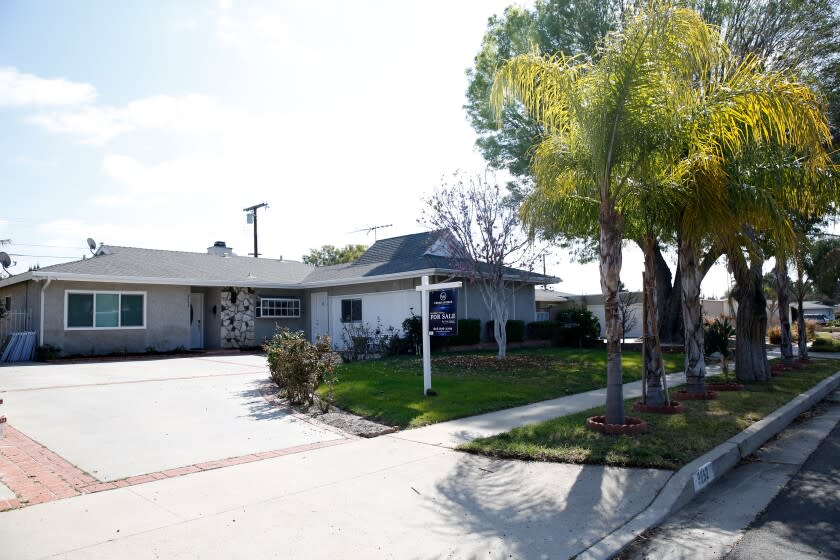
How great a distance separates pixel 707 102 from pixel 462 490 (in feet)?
20.8

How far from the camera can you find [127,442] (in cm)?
781

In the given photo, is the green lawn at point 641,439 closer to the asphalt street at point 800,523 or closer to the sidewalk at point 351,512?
the sidewalk at point 351,512

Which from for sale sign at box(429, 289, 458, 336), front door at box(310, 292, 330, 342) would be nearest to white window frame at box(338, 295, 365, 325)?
front door at box(310, 292, 330, 342)

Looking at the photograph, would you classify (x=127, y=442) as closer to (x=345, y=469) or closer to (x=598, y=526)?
(x=345, y=469)

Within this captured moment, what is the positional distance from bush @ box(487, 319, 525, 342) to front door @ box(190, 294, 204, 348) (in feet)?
38.0

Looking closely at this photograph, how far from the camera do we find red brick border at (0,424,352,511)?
5.78m

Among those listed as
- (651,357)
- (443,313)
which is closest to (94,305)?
(443,313)

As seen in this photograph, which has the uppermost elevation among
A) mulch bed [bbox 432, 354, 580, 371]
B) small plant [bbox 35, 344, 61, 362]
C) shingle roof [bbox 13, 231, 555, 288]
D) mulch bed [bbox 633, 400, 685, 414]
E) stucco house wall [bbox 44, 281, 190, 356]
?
shingle roof [bbox 13, 231, 555, 288]

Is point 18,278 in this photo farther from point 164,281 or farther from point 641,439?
point 641,439

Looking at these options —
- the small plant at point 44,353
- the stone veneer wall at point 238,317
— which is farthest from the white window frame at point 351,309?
the small plant at point 44,353

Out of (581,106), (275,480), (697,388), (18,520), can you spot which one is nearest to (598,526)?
(275,480)

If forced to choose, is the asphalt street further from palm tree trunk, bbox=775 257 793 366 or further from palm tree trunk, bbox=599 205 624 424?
palm tree trunk, bbox=775 257 793 366

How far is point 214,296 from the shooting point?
24.0m

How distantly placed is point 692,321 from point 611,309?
4557mm
